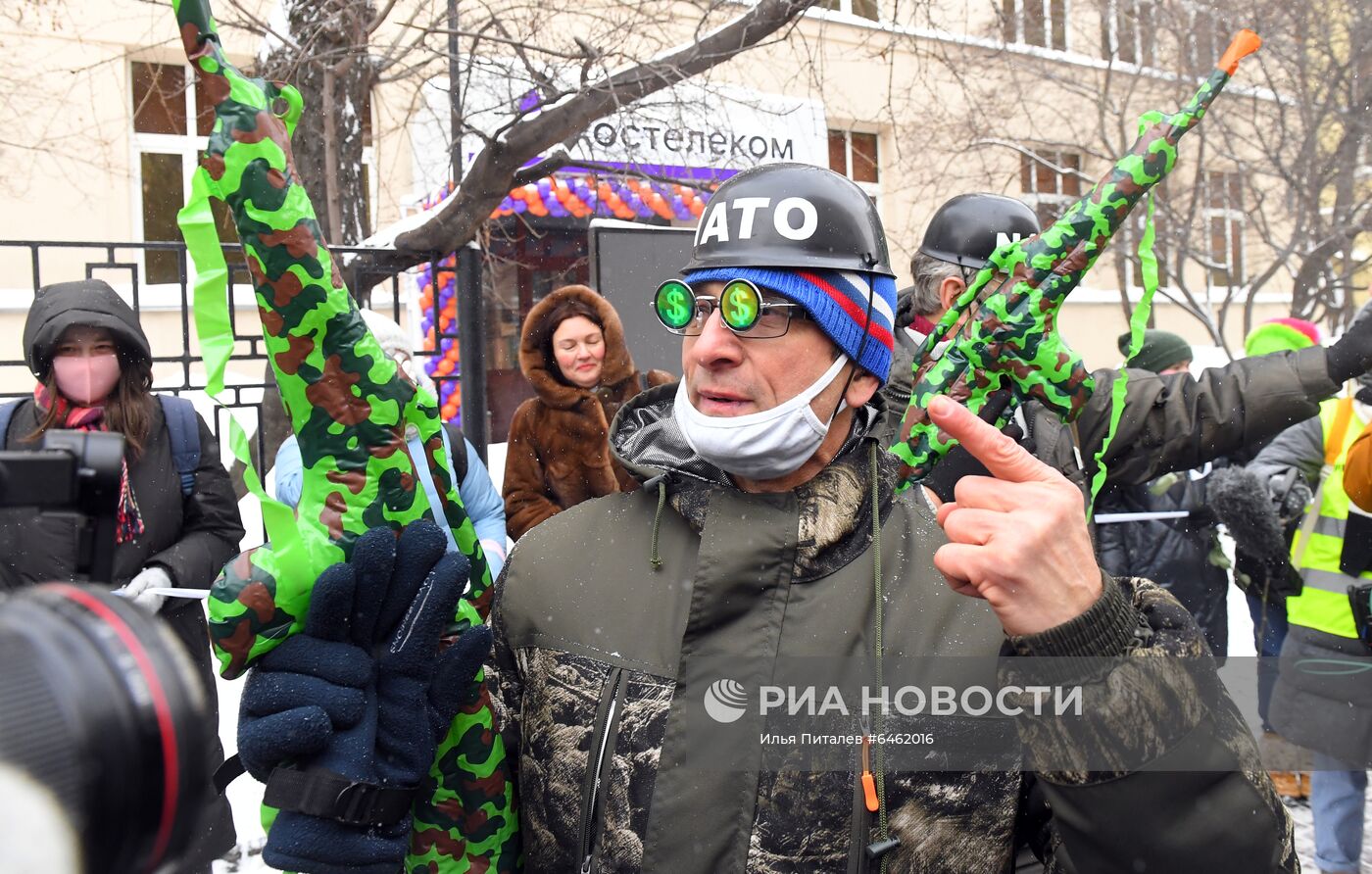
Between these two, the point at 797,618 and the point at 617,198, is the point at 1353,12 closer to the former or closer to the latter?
the point at 617,198

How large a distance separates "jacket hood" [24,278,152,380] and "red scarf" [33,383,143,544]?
9cm

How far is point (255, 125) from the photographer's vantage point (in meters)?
1.28

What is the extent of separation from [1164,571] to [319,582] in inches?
170

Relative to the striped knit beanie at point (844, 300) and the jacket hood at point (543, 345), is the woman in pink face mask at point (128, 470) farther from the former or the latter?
the striped knit beanie at point (844, 300)

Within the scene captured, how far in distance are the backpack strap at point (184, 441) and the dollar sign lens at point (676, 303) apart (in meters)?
2.39

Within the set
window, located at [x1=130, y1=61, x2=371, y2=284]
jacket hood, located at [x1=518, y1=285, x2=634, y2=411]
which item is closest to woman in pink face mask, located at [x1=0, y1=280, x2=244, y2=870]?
jacket hood, located at [x1=518, y1=285, x2=634, y2=411]

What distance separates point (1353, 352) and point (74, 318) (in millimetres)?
3475

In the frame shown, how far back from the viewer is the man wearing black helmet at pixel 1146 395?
2.66 m

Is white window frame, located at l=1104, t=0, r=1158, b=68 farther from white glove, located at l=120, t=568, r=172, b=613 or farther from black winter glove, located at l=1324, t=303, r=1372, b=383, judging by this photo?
white glove, located at l=120, t=568, r=172, b=613

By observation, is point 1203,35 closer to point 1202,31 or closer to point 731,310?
point 1202,31

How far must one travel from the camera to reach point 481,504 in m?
3.85

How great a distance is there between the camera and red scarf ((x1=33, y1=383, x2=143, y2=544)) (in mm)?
3320

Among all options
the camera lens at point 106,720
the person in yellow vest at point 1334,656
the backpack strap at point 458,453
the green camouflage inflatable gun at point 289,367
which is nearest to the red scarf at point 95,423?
the backpack strap at point 458,453

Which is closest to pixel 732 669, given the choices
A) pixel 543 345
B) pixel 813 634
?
pixel 813 634
